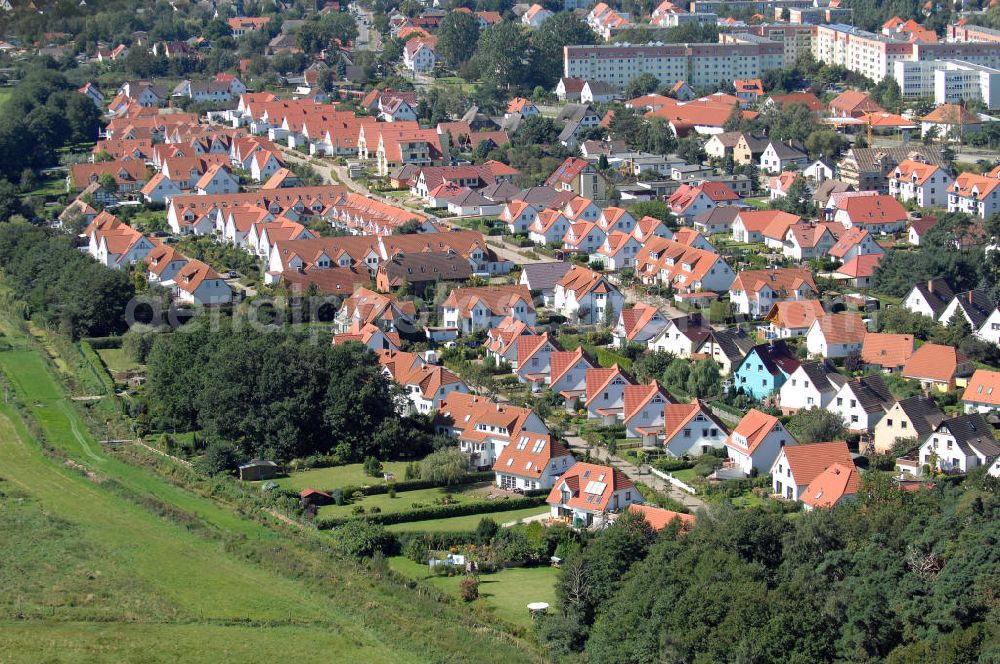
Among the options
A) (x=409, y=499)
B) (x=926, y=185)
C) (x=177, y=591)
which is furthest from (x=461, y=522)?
(x=926, y=185)

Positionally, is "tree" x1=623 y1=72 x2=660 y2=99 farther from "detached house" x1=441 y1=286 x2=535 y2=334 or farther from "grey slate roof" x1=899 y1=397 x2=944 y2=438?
"grey slate roof" x1=899 y1=397 x2=944 y2=438

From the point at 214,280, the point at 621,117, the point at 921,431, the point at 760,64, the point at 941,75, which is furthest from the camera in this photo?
the point at 760,64

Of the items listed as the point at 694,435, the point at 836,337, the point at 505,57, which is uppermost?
the point at 505,57

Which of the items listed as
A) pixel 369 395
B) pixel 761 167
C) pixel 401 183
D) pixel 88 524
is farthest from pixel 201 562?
pixel 761 167

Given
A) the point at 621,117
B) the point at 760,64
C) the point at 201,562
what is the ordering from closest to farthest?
the point at 201,562, the point at 621,117, the point at 760,64

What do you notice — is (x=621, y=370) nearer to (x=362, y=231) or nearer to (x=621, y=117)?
(x=362, y=231)

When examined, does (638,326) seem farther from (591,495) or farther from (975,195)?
(975,195)

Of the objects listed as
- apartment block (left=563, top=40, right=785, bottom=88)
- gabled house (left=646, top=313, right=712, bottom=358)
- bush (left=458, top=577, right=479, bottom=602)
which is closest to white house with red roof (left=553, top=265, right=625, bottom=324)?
gabled house (left=646, top=313, right=712, bottom=358)
